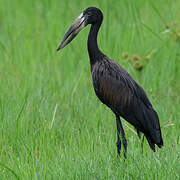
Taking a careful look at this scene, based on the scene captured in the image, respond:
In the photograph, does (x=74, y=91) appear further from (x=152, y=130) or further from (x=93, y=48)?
(x=152, y=130)

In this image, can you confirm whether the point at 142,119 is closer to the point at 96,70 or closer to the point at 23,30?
the point at 96,70

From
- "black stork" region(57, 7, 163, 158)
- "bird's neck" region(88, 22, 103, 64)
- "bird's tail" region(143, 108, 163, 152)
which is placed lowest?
"bird's tail" region(143, 108, 163, 152)

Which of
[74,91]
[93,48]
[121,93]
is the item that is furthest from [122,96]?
[74,91]

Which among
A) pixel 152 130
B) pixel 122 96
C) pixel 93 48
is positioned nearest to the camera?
pixel 152 130

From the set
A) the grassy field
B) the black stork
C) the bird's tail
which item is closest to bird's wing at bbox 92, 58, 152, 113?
the black stork

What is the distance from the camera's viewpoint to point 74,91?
6.29 metres

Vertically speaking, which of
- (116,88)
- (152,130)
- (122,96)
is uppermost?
(116,88)

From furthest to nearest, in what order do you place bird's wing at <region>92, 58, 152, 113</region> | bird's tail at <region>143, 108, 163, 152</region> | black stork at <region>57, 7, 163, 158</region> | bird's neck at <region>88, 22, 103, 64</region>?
1. bird's neck at <region>88, 22, 103, 64</region>
2. bird's wing at <region>92, 58, 152, 113</region>
3. black stork at <region>57, 7, 163, 158</region>
4. bird's tail at <region>143, 108, 163, 152</region>

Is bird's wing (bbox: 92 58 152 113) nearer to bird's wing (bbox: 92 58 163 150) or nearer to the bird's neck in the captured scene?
bird's wing (bbox: 92 58 163 150)

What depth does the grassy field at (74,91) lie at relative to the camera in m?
4.18

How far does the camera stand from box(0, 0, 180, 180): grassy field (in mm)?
4180

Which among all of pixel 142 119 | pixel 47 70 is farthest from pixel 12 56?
pixel 142 119

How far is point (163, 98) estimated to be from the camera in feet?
20.6

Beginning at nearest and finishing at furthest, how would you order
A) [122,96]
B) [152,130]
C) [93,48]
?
[152,130], [122,96], [93,48]
